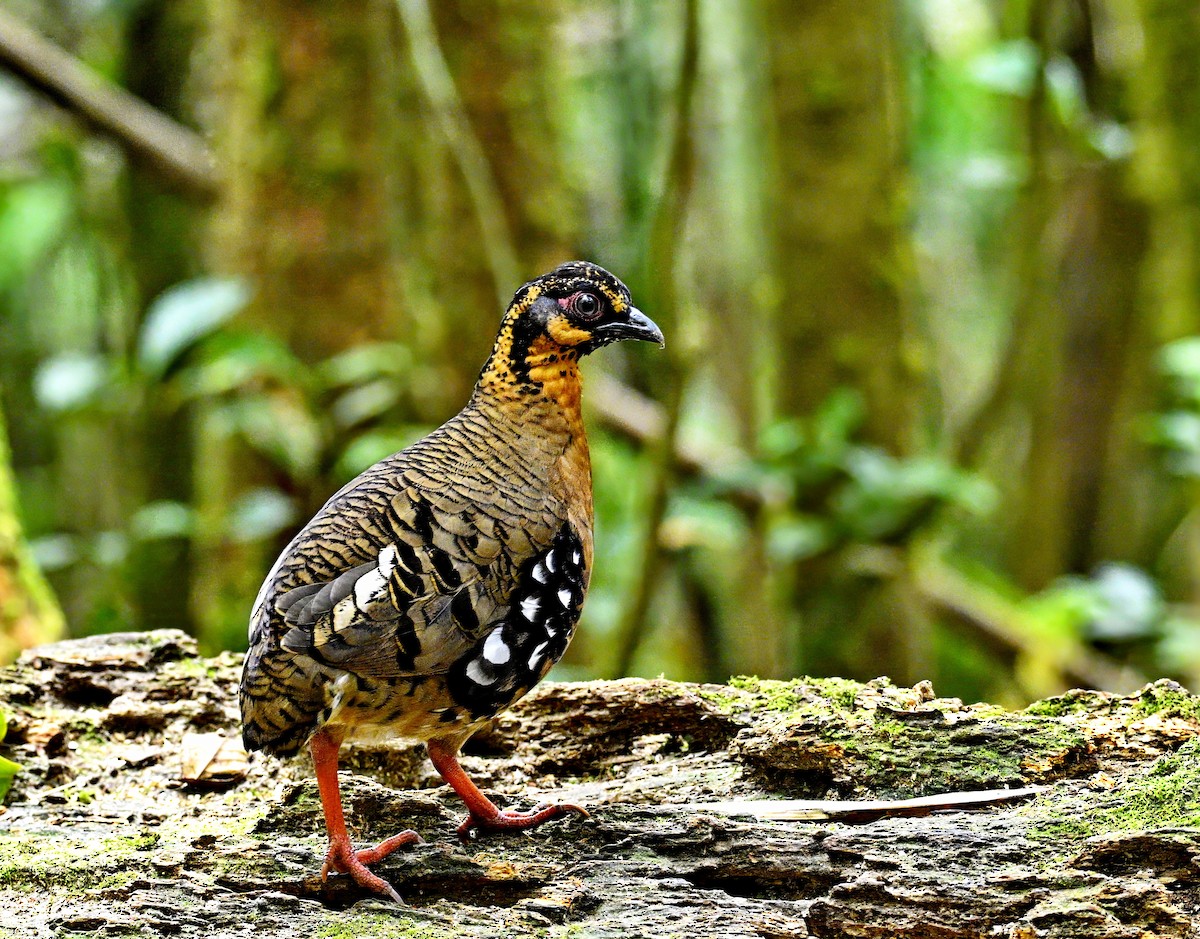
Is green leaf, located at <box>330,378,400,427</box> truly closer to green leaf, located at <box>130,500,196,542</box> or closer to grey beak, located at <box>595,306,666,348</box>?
green leaf, located at <box>130,500,196,542</box>

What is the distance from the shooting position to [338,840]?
125 inches

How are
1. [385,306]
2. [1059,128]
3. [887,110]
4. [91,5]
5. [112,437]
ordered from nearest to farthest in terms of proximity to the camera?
1. [385,306]
2. [887,110]
3. [1059,128]
4. [91,5]
5. [112,437]

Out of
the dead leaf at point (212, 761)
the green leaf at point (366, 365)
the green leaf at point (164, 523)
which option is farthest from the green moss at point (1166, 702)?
the green leaf at point (164, 523)

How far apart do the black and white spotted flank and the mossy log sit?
1.34ft

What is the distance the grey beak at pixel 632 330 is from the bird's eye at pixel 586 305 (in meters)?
0.05

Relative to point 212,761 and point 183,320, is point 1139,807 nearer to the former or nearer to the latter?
point 212,761

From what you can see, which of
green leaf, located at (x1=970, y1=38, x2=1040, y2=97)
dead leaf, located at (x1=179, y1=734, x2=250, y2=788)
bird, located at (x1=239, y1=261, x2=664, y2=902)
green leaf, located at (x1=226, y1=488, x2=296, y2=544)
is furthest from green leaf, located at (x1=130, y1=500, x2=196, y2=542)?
green leaf, located at (x1=970, y1=38, x2=1040, y2=97)

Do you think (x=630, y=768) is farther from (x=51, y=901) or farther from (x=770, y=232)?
(x=770, y=232)

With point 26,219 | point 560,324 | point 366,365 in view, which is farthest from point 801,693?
point 26,219

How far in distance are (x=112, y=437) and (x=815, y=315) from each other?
7.65 m

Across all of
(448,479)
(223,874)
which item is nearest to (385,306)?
(448,479)

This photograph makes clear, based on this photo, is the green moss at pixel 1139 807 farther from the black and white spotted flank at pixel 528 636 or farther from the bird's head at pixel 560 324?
the bird's head at pixel 560 324

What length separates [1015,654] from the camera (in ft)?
27.6

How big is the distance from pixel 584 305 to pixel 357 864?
1.57 m
